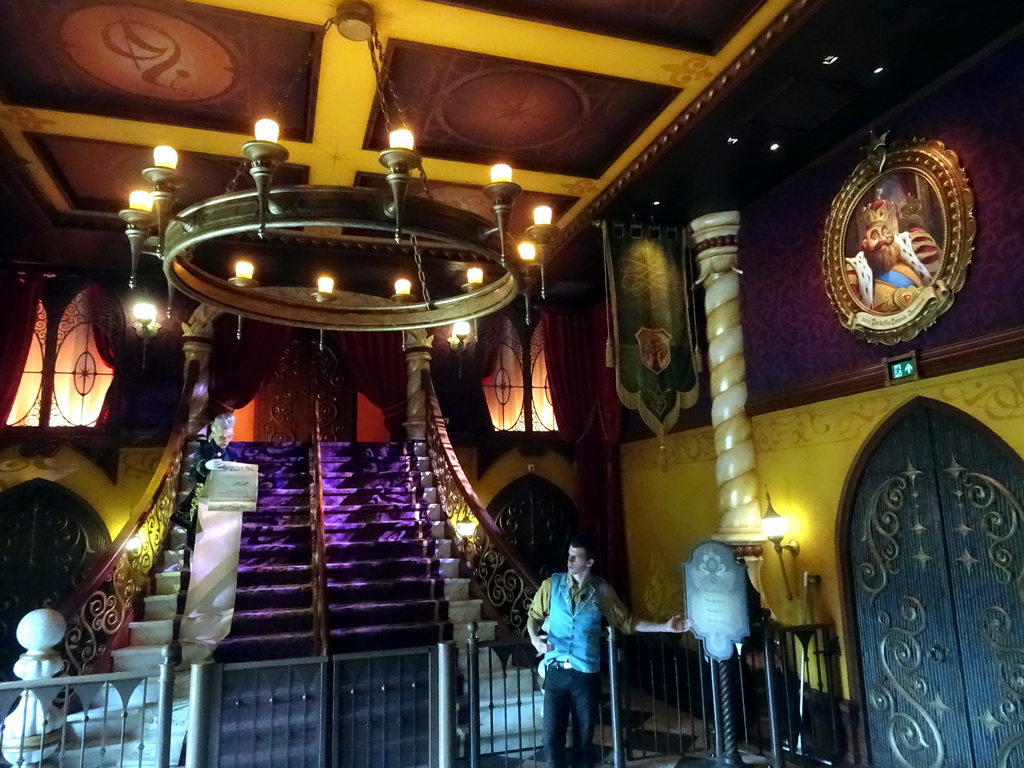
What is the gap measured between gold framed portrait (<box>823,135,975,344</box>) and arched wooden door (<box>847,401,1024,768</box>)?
0.76m

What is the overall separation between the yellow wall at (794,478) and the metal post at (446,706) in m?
3.25

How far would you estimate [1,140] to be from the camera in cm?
556

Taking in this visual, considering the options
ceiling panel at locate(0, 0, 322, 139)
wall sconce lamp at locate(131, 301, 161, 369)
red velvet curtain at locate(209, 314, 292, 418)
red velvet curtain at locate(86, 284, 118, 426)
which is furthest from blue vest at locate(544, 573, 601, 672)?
red velvet curtain at locate(86, 284, 118, 426)

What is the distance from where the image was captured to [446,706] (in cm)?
404

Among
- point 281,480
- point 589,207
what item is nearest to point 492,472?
point 281,480

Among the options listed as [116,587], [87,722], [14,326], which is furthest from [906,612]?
[14,326]

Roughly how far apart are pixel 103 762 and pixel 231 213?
143 inches

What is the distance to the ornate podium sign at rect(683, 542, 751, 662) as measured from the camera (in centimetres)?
430

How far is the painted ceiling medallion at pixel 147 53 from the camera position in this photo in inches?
170

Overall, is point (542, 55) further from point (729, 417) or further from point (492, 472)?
point (492, 472)

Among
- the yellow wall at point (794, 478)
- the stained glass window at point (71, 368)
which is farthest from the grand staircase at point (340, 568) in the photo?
the yellow wall at point (794, 478)

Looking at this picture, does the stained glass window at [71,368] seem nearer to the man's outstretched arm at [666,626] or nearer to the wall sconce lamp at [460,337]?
the wall sconce lamp at [460,337]

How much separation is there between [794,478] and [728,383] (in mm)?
1036

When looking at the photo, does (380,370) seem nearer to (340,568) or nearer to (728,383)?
(340,568)
